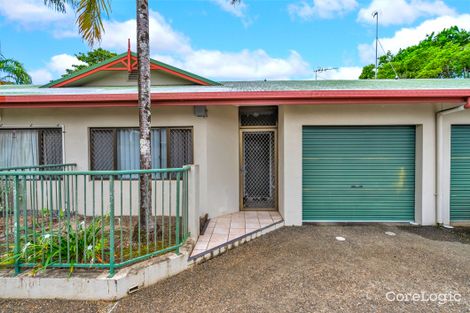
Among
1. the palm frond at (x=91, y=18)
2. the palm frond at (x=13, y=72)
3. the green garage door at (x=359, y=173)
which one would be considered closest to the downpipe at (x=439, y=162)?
the green garage door at (x=359, y=173)

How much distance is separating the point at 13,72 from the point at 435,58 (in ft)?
84.8

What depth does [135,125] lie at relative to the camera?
536 centimetres

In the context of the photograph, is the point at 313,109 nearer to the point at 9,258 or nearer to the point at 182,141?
the point at 182,141

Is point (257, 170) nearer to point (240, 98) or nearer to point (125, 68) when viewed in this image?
point (240, 98)

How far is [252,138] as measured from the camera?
20.2ft

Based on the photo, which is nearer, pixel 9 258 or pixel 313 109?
pixel 9 258

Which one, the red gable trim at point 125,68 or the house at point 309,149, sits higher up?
the red gable trim at point 125,68

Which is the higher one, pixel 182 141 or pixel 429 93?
A: pixel 429 93

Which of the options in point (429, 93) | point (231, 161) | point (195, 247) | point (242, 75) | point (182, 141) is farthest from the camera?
point (242, 75)

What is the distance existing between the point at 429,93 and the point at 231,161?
14.2 ft

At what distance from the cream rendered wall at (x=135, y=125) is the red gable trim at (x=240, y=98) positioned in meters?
0.56

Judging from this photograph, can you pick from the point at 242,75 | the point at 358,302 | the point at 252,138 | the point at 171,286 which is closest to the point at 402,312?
the point at 358,302

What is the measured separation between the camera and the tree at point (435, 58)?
16156mm

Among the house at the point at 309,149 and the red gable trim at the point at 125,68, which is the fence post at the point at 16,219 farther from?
the red gable trim at the point at 125,68
